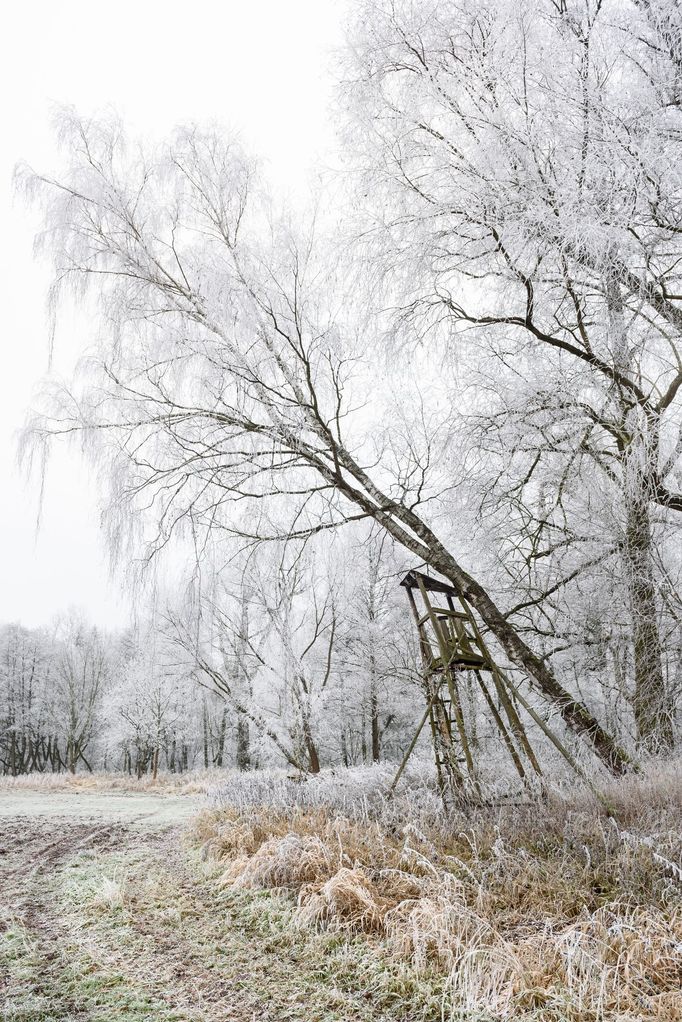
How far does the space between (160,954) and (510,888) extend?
2099 mm

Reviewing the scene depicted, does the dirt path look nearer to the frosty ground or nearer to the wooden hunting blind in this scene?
the frosty ground

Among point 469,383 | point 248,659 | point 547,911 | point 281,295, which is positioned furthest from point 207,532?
point 248,659

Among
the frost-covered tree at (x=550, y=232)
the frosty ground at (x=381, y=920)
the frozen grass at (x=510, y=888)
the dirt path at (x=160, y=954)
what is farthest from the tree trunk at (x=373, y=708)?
the dirt path at (x=160, y=954)

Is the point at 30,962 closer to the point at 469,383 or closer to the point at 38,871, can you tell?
the point at 38,871

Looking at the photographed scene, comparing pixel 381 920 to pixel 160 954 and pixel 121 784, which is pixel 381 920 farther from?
pixel 121 784

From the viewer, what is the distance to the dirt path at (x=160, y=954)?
2.96 m

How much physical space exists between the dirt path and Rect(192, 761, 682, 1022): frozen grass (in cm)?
23

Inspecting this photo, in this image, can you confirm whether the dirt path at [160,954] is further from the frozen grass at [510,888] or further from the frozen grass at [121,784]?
the frozen grass at [121,784]

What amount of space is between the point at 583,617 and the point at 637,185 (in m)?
5.21

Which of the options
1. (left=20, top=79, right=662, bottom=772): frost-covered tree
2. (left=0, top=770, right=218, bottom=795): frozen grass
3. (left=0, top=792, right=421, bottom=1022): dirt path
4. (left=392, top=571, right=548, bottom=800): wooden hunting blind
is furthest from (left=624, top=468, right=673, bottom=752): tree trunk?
(left=0, top=770, right=218, bottom=795): frozen grass

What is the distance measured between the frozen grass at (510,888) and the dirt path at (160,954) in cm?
23

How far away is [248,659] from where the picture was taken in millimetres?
16578

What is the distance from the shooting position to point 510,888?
3.54 meters

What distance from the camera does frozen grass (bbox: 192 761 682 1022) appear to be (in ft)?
8.84
